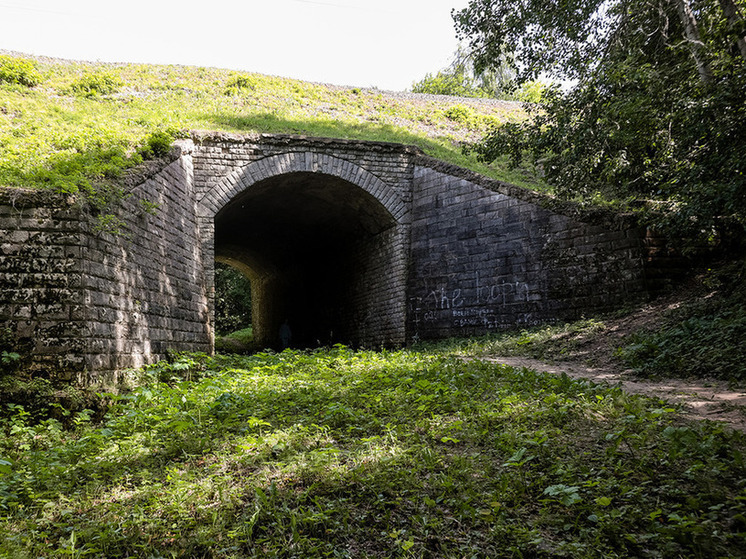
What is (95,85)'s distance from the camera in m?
14.7

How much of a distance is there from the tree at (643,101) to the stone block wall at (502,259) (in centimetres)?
89

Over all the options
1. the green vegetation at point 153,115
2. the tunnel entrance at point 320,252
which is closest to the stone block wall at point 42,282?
the green vegetation at point 153,115

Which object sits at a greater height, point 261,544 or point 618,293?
point 618,293

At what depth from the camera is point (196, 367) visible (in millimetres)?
8672

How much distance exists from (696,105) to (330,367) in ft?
22.6

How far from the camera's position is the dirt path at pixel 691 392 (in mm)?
4406

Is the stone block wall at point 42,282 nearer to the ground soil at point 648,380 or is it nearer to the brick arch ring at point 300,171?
the brick arch ring at point 300,171

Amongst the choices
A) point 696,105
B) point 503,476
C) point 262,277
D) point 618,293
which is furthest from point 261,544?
point 262,277

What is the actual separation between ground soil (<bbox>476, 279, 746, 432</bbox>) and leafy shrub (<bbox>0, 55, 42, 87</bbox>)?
48.9 feet

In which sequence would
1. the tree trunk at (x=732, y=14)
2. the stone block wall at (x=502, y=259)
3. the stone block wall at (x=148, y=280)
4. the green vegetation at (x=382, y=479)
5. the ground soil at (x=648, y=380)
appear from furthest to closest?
1. the stone block wall at (x=502, y=259)
2. the tree trunk at (x=732, y=14)
3. the stone block wall at (x=148, y=280)
4. the ground soil at (x=648, y=380)
5. the green vegetation at (x=382, y=479)

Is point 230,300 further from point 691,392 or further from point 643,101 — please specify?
point 691,392

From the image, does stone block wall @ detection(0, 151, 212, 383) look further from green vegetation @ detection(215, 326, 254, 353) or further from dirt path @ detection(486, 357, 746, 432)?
green vegetation @ detection(215, 326, 254, 353)

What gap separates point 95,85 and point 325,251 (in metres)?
8.92

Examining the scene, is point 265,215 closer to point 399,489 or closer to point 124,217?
point 124,217
